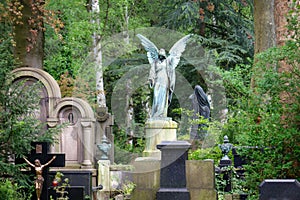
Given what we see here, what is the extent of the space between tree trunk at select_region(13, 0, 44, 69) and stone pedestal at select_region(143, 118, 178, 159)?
12.7 feet

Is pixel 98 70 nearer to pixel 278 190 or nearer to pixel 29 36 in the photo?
pixel 29 36

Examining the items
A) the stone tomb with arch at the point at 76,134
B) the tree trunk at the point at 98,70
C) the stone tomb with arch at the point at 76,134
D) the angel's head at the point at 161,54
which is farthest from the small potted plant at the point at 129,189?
the tree trunk at the point at 98,70

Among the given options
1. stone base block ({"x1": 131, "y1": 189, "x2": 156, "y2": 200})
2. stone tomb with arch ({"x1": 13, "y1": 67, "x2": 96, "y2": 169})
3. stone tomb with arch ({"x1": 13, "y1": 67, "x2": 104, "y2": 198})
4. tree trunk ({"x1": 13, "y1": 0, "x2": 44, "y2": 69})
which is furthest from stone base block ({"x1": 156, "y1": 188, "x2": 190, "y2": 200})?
tree trunk ({"x1": 13, "y1": 0, "x2": 44, "y2": 69})

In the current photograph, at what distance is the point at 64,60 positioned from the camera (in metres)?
26.2

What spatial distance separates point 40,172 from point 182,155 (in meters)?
2.68

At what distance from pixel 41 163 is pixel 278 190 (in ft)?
18.8

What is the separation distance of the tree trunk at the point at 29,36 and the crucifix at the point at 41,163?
7.10 m

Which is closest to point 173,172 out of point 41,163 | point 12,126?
point 12,126

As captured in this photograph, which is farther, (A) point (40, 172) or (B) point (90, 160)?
(B) point (90, 160)

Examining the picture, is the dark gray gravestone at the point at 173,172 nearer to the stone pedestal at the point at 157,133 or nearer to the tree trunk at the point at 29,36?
the tree trunk at the point at 29,36

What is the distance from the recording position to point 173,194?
8906mm

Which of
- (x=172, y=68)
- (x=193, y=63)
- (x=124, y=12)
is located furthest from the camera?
(x=124, y=12)

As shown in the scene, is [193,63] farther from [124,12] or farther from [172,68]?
[172,68]

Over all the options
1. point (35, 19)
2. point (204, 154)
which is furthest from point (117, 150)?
point (204, 154)
